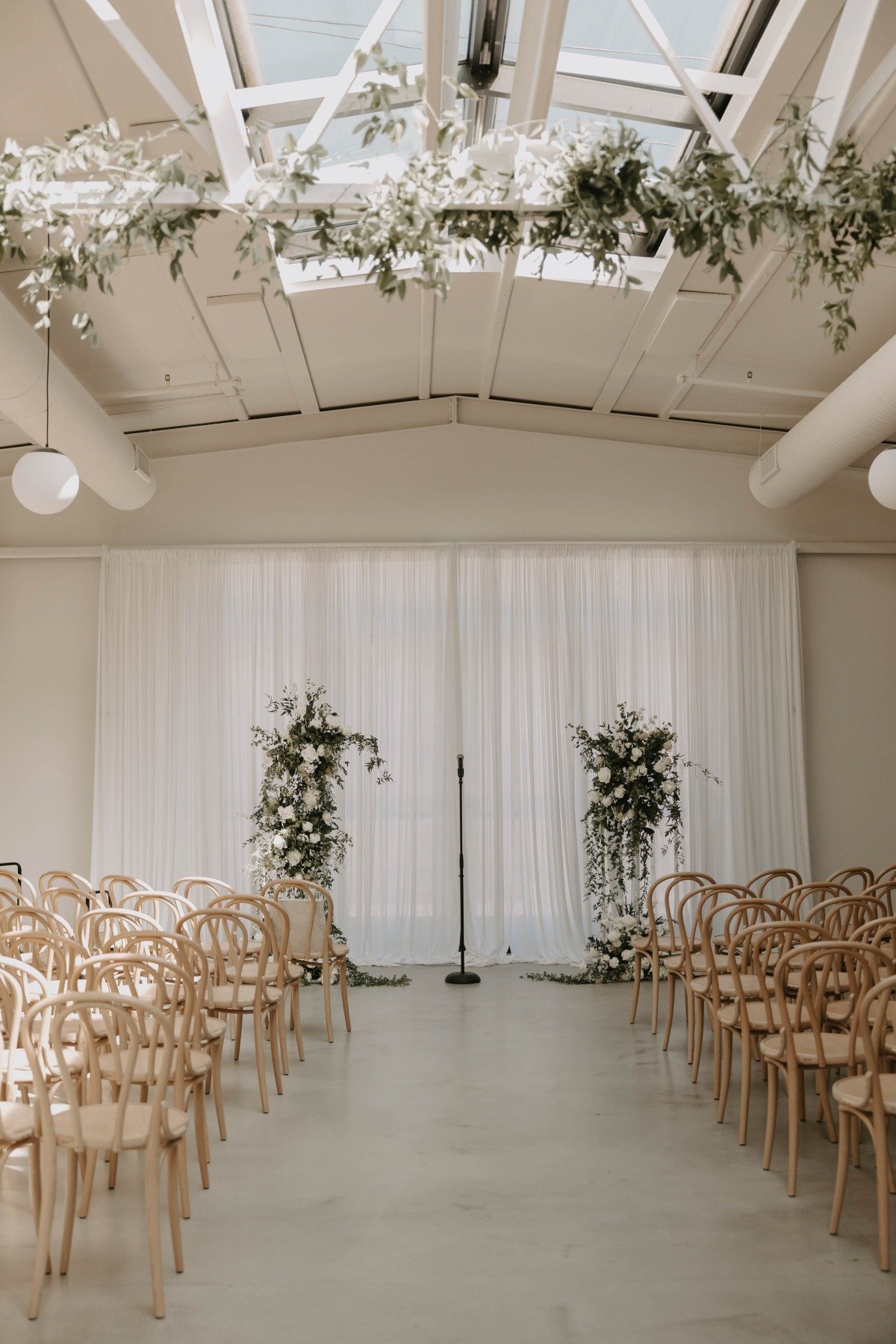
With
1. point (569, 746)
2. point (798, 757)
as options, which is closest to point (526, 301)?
point (569, 746)

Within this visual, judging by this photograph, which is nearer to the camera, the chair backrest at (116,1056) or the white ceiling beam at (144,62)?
the chair backrest at (116,1056)

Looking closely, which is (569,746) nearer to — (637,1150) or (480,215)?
(637,1150)

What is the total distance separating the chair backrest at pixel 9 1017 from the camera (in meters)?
3.65

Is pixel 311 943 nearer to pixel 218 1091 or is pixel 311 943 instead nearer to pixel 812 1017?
pixel 218 1091

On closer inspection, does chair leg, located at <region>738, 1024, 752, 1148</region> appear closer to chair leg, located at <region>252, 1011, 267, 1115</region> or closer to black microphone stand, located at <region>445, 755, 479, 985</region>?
chair leg, located at <region>252, 1011, 267, 1115</region>

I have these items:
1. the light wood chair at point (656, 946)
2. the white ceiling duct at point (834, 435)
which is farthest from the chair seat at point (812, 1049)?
the white ceiling duct at point (834, 435)

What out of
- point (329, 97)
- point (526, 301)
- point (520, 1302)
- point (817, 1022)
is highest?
point (526, 301)

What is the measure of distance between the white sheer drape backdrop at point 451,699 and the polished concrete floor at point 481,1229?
10.5ft

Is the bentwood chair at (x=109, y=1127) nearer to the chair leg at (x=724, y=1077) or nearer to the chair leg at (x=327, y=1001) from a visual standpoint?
the chair leg at (x=724, y=1077)

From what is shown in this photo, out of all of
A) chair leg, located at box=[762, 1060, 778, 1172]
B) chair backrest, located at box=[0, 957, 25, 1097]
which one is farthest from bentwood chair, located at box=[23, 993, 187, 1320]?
chair leg, located at box=[762, 1060, 778, 1172]

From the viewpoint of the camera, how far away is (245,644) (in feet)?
30.4

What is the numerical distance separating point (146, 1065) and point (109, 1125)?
71cm

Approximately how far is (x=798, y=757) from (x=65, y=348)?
20.9 ft

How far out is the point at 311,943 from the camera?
6.87 metres
